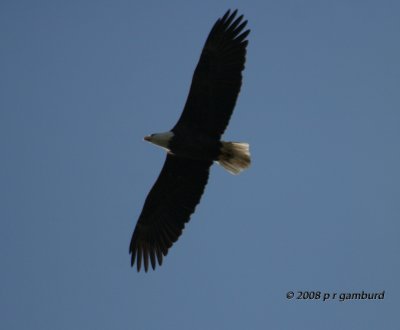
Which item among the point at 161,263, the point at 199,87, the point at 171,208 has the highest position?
the point at 199,87

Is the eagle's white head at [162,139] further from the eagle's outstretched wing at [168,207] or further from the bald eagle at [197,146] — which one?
the eagle's outstretched wing at [168,207]

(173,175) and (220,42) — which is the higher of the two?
(220,42)

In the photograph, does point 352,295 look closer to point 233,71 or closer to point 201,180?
point 201,180

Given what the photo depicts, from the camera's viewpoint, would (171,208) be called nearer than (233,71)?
No

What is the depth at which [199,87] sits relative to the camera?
34.4 feet

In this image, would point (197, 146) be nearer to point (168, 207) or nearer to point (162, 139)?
point (162, 139)

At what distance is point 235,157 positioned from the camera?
1079cm

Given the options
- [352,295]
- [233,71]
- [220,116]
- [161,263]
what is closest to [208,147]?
[220,116]

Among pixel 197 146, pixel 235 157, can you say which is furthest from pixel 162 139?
pixel 235 157

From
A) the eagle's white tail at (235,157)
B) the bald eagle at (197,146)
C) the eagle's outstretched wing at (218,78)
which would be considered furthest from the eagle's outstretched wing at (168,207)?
the eagle's outstretched wing at (218,78)

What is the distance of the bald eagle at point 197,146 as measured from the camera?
1037 cm

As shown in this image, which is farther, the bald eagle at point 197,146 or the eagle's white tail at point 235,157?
the eagle's white tail at point 235,157

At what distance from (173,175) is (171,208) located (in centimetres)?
54

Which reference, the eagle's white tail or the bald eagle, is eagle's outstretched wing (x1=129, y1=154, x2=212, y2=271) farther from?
the eagle's white tail
